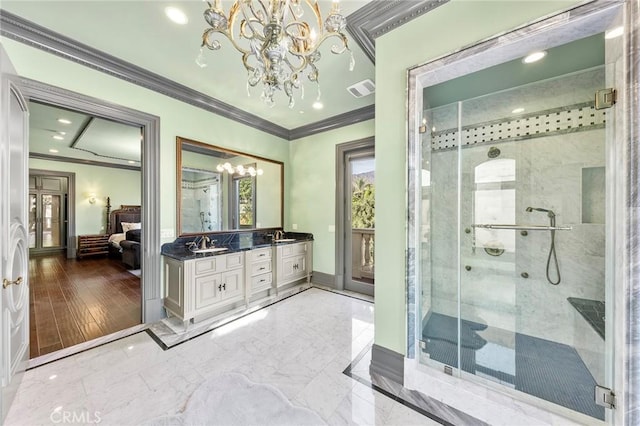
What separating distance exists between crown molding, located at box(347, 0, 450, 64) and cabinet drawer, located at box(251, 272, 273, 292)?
295cm

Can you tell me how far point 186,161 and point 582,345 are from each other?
14.8ft

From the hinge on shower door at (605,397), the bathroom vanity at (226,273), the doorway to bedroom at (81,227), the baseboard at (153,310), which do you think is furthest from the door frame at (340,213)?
the hinge on shower door at (605,397)

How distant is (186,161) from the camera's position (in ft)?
9.88

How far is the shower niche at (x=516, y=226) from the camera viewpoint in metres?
1.72

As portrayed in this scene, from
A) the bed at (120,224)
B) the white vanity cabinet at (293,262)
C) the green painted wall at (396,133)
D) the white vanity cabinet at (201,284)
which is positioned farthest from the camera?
the bed at (120,224)

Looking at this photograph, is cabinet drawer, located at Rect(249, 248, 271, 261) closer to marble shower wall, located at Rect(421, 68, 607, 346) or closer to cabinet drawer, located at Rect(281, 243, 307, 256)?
cabinet drawer, located at Rect(281, 243, 307, 256)

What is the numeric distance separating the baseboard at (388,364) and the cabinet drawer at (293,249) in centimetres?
209

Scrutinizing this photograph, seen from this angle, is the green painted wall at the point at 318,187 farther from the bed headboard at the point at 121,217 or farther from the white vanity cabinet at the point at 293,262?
the bed headboard at the point at 121,217

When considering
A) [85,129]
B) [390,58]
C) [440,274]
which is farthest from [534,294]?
[85,129]

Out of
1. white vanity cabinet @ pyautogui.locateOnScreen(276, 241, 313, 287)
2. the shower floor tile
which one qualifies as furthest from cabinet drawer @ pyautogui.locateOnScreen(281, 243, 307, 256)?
the shower floor tile

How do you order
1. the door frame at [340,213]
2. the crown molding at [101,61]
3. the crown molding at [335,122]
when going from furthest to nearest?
the door frame at [340,213]
the crown molding at [335,122]
the crown molding at [101,61]

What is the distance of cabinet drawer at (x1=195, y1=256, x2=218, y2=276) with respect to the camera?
2.58m

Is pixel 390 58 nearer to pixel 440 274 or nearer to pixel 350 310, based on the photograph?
pixel 440 274

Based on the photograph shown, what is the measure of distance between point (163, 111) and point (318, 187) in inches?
92.6
